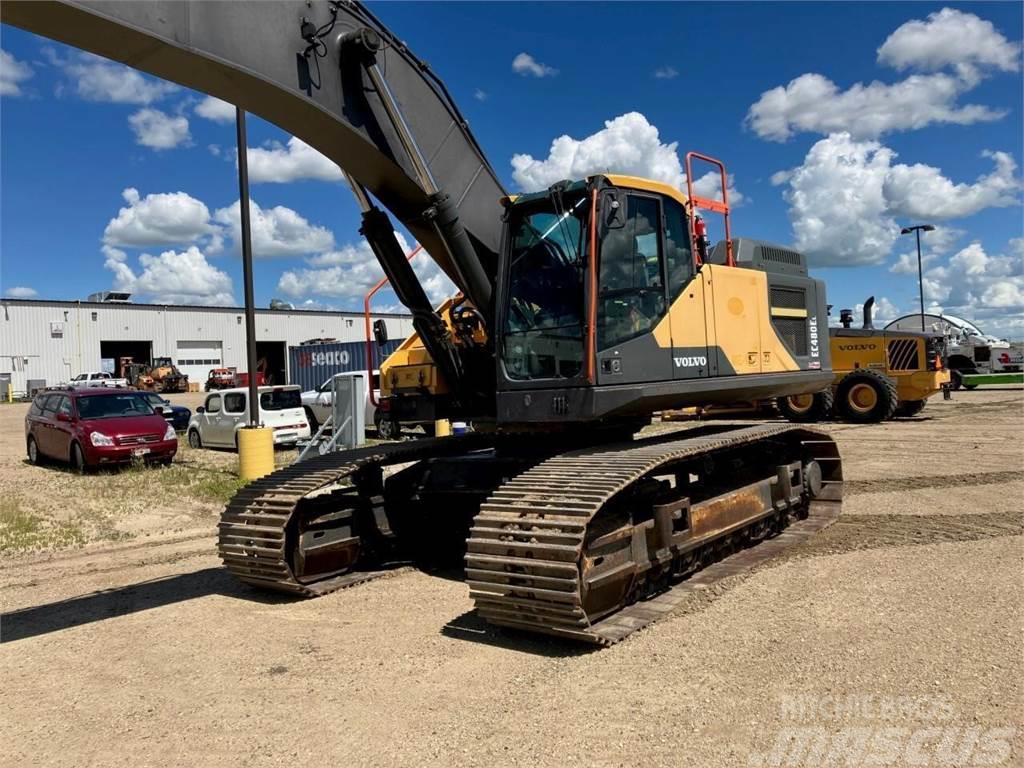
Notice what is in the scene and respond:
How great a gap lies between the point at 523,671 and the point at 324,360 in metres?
28.7

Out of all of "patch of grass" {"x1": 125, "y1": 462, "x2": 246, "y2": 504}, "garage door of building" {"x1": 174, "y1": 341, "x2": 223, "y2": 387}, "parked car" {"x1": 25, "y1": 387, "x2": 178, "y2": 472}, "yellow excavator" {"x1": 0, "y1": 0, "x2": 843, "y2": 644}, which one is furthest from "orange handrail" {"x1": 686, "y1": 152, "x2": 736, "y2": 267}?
"garage door of building" {"x1": 174, "y1": 341, "x2": 223, "y2": 387}

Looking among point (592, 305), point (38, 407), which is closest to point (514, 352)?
point (592, 305)

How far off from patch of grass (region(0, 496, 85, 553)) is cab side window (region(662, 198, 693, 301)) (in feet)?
23.9

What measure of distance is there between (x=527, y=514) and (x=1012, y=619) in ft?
10.4

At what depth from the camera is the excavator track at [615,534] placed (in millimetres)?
5000

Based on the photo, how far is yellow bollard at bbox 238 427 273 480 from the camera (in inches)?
509

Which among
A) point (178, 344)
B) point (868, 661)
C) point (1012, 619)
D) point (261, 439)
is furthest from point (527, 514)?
point (178, 344)

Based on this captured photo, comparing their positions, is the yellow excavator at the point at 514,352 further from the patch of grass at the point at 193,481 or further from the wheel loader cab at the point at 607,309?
the patch of grass at the point at 193,481

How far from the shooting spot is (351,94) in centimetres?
554

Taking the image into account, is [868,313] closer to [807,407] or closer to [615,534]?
[807,407]

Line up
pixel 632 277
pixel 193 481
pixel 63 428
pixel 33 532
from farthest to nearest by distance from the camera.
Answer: pixel 63 428
pixel 193 481
pixel 33 532
pixel 632 277

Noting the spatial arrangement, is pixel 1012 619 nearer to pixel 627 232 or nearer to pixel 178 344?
pixel 627 232

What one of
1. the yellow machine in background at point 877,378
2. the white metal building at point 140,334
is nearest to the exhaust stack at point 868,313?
the yellow machine in background at point 877,378

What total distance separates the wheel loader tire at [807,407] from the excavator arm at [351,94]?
15353mm
